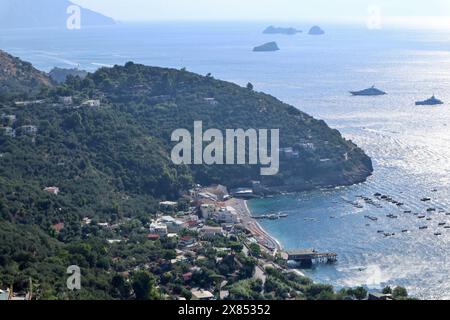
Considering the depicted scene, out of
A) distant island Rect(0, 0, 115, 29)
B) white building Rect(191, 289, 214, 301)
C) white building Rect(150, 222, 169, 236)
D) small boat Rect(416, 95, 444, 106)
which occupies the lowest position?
white building Rect(150, 222, 169, 236)

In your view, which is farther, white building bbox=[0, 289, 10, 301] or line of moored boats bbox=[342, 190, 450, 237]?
line of moored boats bbox=[342, 190, 450, 237]

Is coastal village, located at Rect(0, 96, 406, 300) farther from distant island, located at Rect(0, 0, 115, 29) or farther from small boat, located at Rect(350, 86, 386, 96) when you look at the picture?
distant island, located at Rect(0, 0, 115, 29)

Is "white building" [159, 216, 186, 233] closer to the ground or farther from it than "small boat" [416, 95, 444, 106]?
closer to the ground

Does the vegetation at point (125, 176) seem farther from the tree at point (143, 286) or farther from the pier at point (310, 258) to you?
the pier at point (310, 258)

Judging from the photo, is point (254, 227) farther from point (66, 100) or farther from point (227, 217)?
point (66, 100)

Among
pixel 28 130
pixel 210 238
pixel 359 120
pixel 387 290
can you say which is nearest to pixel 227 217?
pixel 210 238

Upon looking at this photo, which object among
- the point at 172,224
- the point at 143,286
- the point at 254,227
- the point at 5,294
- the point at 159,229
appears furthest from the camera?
the point at 254,227

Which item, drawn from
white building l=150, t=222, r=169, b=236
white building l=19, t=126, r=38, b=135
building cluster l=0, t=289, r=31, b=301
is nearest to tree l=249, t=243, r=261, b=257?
white building l=150, t=222, r=169, b=236
